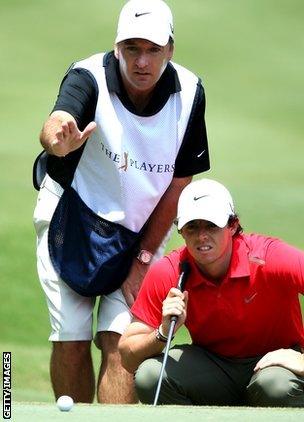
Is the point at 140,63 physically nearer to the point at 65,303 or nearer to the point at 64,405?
the point at 65,303

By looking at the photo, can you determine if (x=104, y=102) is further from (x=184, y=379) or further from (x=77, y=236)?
(x=184, y=379)

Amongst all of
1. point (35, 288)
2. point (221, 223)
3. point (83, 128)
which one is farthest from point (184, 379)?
point (35, 288)

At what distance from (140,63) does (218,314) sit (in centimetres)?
105

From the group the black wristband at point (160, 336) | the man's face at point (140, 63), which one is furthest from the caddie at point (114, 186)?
the black wristband at point (160, 336)

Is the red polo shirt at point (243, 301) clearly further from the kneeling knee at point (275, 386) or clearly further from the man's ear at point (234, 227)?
the kneeling knee at point (275, 386)

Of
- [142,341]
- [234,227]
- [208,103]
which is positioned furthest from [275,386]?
[208,103]

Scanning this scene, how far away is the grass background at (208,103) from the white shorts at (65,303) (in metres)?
2.20

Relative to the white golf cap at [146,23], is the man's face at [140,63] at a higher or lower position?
lower

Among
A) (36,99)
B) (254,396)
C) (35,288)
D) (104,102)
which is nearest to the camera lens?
(254,396)

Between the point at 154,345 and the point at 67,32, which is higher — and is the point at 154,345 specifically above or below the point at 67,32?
below

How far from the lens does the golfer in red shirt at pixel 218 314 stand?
6352mm

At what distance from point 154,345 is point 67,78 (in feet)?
3.70

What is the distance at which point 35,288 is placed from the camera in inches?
408

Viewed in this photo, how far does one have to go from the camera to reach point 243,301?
253 inches
